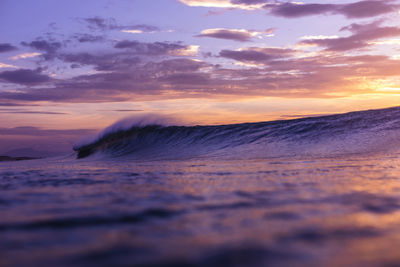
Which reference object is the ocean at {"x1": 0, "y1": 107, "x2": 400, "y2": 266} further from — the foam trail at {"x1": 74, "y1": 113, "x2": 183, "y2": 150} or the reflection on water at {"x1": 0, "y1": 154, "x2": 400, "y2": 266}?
the foam trail at {"x1": 74, "y1": 113, "x2": 183, "y2": 150}

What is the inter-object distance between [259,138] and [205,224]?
9.45m

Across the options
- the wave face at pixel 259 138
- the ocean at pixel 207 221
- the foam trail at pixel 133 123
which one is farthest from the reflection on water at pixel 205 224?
the foam trail at pixel 133 123

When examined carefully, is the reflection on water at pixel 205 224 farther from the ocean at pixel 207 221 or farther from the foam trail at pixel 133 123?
the foam trail at pixel 133 123

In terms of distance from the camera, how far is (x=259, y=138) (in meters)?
10.9

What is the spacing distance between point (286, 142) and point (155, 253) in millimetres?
8648

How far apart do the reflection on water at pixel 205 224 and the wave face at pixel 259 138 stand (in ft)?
14.7

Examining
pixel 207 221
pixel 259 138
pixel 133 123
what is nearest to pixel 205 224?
pixel 207 221

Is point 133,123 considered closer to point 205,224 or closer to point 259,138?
point 259,138

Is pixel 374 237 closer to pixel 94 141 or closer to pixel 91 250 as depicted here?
pixel 91 250

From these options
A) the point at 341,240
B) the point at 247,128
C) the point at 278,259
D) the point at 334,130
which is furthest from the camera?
the point at 247,128

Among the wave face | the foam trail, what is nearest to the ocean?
the wave face

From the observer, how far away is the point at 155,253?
1245mm

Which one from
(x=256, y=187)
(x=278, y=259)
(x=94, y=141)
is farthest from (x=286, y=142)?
(x=94, y=141)

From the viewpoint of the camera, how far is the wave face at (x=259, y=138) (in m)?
7.85
